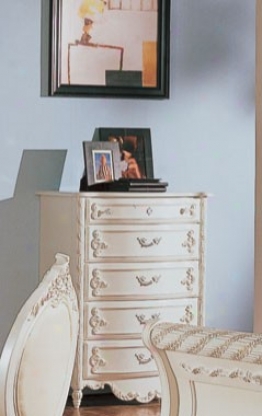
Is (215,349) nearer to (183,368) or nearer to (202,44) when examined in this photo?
(183,368)

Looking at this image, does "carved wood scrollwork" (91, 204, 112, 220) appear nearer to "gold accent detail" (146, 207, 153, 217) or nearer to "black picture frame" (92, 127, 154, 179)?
"gold accent detail" (146, 207, 153, 217)

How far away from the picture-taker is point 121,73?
533 cm

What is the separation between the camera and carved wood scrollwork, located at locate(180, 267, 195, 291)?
4996mm

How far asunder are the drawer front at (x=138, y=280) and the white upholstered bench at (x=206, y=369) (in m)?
2.87

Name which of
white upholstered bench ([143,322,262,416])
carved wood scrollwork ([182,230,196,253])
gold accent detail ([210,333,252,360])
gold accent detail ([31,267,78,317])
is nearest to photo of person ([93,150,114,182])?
carved wood scrollwork ([182,230,196,253])

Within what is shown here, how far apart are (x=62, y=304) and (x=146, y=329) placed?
0.98ft

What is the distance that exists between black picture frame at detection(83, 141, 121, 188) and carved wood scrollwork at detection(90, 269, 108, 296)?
49 cm

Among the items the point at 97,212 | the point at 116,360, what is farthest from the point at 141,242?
the point at 116,360

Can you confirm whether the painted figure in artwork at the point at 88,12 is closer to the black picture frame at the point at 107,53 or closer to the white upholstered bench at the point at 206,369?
the black picture frame at the point at 107,53

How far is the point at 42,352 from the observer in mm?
2010

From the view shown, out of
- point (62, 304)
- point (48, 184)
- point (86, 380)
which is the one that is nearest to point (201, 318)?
point (86, 380)

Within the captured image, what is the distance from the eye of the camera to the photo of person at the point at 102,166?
16.7ft

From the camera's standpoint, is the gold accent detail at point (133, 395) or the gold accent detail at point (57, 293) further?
the gold accent detail at point (133, 395)

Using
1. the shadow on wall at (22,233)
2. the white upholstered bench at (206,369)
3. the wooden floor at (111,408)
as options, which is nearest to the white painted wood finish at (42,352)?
the white upholstered bench at (206,369)
